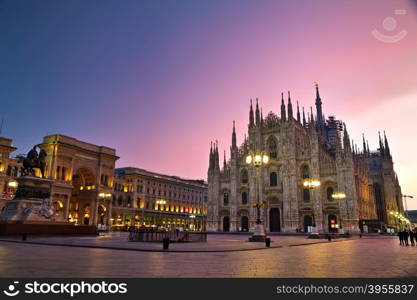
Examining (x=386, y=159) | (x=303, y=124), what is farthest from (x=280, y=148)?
(x=386, y=159)

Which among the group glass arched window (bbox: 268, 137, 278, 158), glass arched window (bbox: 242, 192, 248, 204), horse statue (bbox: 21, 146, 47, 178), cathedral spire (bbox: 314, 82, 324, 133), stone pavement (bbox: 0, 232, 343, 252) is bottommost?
stone pavement (bbox: 0, 232, 343, 252)

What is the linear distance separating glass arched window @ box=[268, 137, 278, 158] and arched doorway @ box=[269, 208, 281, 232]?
10.8 meters

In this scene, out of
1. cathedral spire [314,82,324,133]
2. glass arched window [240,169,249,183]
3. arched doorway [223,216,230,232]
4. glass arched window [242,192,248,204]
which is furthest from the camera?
cathedral spire [314,82,324,133]

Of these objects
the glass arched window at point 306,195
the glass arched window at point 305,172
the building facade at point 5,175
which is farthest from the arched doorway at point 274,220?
the building facade at point 5,175

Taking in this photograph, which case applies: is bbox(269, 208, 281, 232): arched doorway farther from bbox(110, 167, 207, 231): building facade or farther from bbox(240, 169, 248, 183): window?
bbox(110, 167, 207, 231): building facade

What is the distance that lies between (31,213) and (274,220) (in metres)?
42.5

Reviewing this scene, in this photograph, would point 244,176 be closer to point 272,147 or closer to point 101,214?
point 272,147

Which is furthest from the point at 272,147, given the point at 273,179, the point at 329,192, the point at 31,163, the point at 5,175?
the point at 5,175

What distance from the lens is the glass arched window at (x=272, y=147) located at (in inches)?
2477

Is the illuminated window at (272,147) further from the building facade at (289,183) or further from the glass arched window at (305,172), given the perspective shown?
the glass arched window at (305,172)

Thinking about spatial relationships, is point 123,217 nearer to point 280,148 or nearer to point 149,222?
point 149,222

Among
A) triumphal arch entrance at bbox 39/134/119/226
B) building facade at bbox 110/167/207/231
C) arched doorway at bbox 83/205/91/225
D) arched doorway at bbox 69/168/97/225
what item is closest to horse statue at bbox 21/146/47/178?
triumphal arch entrance at bbox 39/134/119/226

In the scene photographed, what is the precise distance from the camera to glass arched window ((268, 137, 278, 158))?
6291 centimetres

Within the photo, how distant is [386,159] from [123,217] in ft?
252
